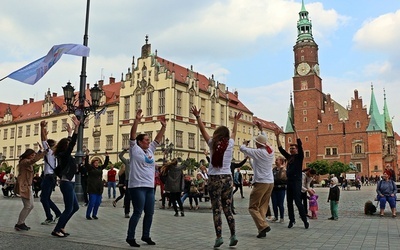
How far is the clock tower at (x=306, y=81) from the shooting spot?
79.4 metres

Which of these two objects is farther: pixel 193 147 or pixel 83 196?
pixel 193 147

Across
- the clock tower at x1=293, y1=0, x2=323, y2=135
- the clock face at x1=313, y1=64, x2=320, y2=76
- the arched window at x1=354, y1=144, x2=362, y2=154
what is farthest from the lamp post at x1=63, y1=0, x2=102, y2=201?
the clock face at x1=313, y1=64, x2=320, y2=76

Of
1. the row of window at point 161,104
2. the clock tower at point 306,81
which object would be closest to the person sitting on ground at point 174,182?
the row of window at point 161,104

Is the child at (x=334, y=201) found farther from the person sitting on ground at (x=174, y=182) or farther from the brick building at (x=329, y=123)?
the brick building at (x=329, y=123)

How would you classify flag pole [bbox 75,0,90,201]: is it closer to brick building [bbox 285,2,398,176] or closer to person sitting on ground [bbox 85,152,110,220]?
person sitting on ground [bbox 85,152,110,220]

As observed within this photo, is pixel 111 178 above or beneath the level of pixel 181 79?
beneath

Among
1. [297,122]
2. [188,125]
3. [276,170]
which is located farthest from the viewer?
[297,122]

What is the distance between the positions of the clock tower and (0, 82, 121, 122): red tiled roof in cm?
3668

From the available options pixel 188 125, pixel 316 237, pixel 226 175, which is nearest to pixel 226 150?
pixel 226 175

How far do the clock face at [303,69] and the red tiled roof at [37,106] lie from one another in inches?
1596

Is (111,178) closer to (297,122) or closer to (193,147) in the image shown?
(193,147)

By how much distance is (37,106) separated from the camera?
230 ft

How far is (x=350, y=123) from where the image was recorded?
74312 millimetres

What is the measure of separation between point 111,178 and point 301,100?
6658 centimetres
